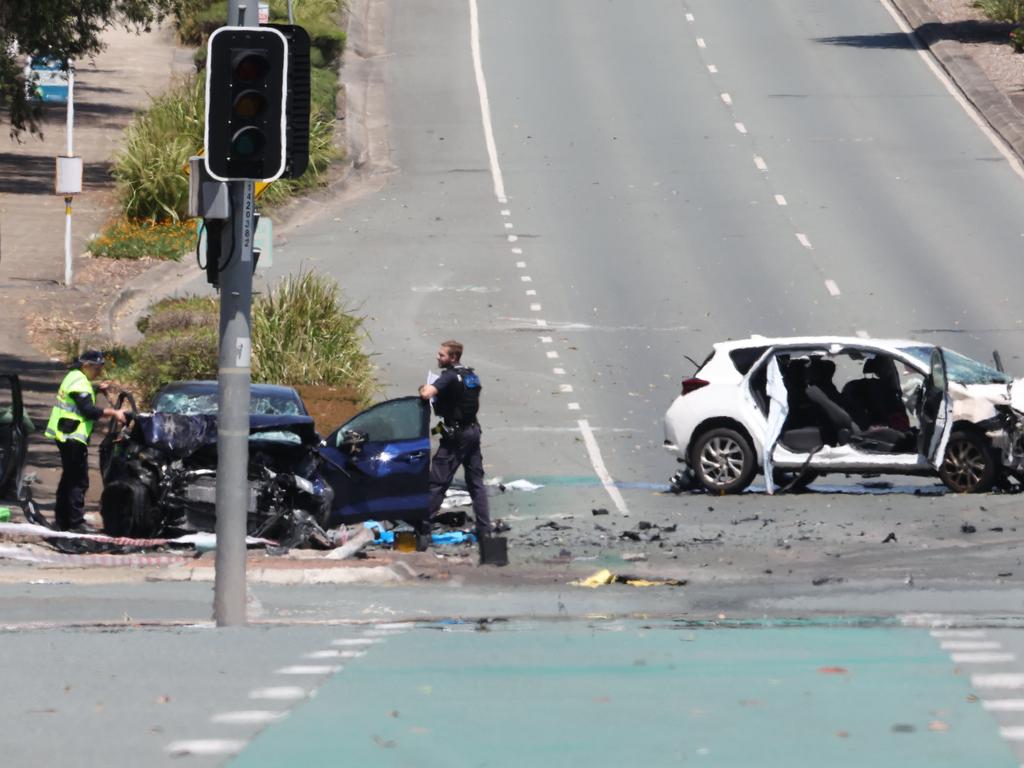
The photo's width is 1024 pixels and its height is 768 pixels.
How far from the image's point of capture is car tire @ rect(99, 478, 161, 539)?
16.6 meters

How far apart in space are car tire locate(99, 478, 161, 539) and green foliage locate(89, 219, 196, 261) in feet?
59.3

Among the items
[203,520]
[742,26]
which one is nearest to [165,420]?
[203,520]

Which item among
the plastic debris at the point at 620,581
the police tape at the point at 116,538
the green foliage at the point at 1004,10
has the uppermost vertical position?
the green foliage at the point at 1004,10

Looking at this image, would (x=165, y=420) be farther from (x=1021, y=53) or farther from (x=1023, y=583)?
(x=1021, y=53)

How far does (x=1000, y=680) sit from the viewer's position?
31.8 ft

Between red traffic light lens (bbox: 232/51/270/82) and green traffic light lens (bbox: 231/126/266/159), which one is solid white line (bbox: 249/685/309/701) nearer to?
green traffic light lens (bbox: 231/126/266/159)

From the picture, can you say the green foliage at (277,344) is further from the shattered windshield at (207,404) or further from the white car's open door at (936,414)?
the white car's open door at (936,414)

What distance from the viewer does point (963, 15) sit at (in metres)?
53.2

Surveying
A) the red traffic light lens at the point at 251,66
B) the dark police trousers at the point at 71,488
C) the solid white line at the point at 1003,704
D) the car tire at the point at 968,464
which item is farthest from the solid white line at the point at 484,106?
the solid white line at the point at 1003,704

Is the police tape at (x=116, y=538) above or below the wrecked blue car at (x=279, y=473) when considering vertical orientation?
below

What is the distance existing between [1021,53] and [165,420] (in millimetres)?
36125

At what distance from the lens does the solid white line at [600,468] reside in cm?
1945

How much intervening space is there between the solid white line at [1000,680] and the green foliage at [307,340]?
14.8 metres

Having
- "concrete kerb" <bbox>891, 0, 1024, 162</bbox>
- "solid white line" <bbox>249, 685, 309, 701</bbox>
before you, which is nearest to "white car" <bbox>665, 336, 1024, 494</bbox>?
"solid white line" <bbox>249, 685, 309, 701</bbox>
